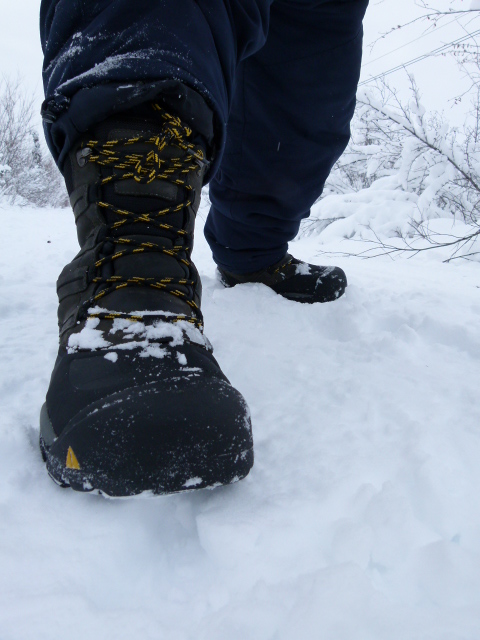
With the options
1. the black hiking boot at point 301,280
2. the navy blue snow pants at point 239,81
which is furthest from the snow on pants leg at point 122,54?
the black hiking boot at point 301,280

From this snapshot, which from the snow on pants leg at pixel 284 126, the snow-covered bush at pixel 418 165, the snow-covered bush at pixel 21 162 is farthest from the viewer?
the snow-covered bush at pixel 21 162

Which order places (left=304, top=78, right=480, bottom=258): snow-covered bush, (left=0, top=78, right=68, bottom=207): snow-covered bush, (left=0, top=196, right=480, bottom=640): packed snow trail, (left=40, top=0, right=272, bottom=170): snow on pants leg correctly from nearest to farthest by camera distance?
(left=0, top=196, right=480, bottom=640): packed snow trail
(left=40, top=0, right=272, bottom=170): snow on pants leg
(left=304, top=78, right=480, bottom=258): snow-covered bush
(left=0, top=78, right=68, bottom=207): snow-covered bush

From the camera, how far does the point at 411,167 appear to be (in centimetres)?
442

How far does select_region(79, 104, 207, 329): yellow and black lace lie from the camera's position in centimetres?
52

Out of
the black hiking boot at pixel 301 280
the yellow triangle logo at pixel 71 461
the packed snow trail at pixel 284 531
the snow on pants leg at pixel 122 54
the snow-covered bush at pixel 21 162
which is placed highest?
the snow on pants leg at pixel 122 54

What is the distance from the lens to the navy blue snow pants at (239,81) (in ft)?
1.57

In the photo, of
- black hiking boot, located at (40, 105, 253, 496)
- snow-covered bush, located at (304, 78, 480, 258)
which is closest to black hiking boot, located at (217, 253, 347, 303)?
black hiking boot, located at (40, 105, 253, 496)

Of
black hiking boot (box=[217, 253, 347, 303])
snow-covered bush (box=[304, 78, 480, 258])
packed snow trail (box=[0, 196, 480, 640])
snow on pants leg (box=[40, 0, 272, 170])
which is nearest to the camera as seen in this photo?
packed snow trail (box=[0, 196, 480, 640])

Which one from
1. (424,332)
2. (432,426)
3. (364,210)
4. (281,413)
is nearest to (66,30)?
(281,413)

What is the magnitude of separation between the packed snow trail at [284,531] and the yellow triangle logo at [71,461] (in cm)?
5

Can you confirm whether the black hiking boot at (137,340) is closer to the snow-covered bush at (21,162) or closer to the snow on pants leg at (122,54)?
the snow on pants leg at (122,54)

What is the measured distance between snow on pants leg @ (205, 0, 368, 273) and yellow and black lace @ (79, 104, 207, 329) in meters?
0.53

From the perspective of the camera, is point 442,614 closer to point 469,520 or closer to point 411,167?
point 469,520

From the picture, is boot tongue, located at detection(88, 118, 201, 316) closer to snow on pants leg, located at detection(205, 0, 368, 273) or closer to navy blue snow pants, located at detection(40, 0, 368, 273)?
navy blue snow pants, located at detection(40, 0, 368, 273)
